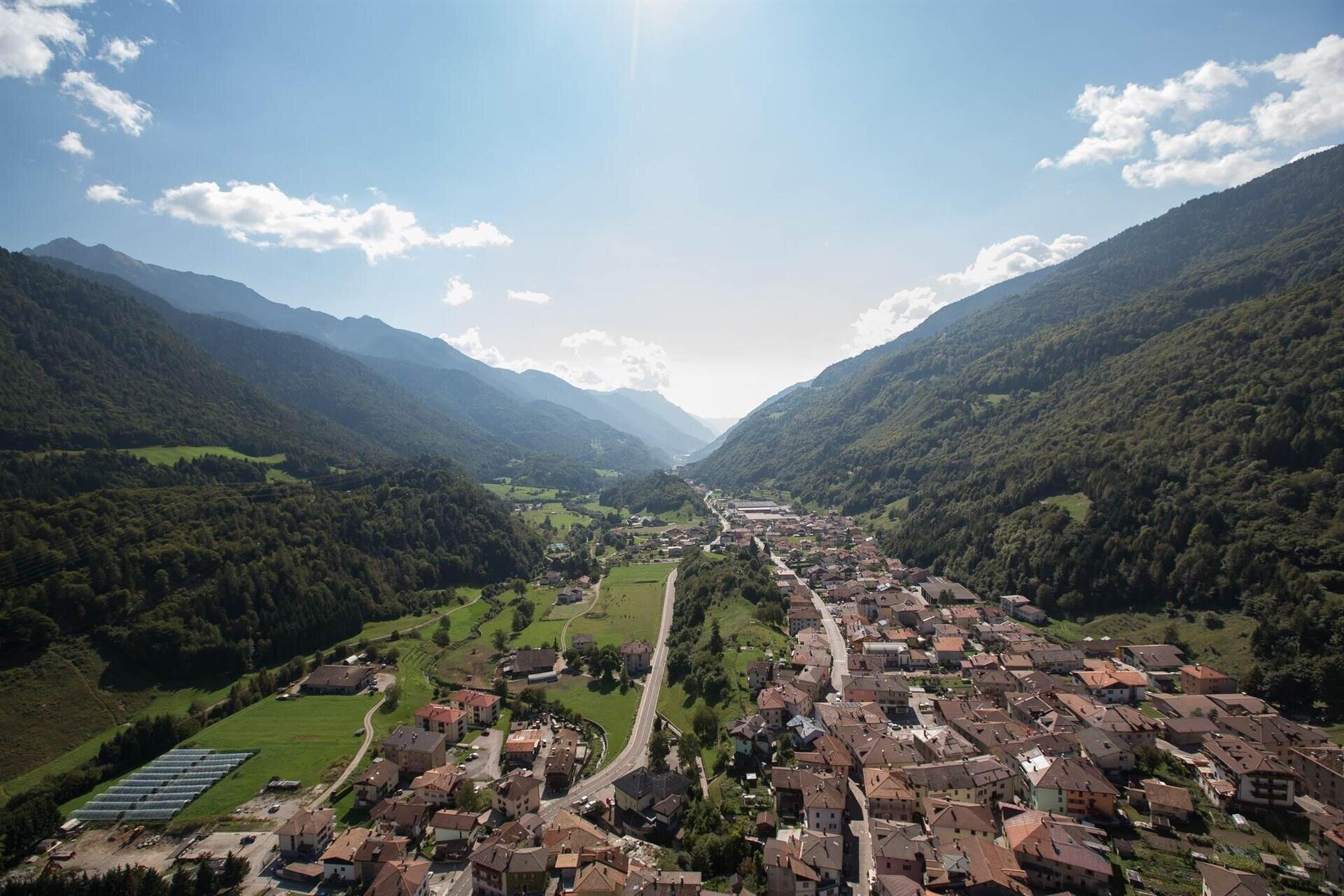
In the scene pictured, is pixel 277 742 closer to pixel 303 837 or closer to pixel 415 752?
pixel 415 752

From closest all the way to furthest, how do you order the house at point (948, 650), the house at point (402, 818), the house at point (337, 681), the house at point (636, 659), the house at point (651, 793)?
1. the house at point (651, 793)
2. the house at point (402, 818)
3. the house at point (337, 681)
4. the house at point (948, 650)
5. the house at point (636, 659)

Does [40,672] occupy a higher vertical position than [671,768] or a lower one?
higher

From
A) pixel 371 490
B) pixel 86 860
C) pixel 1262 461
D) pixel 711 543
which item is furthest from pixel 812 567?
pixel 86 860

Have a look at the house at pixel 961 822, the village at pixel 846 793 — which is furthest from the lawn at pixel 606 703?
the house at pixel 961 822

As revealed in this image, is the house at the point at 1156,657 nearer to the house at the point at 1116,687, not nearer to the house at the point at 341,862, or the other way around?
the house at the point at 1116,687

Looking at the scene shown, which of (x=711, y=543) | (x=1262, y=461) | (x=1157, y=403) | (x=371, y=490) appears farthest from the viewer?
(x=711, y=543)

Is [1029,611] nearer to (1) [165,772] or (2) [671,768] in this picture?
(2) [671,768]
